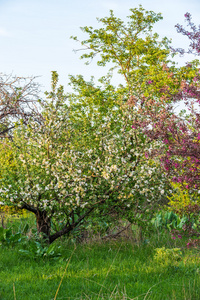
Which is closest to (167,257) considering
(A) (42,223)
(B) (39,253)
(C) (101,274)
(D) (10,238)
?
(C) (101,274)

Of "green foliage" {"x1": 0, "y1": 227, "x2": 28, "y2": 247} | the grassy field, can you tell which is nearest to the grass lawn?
the grassy field

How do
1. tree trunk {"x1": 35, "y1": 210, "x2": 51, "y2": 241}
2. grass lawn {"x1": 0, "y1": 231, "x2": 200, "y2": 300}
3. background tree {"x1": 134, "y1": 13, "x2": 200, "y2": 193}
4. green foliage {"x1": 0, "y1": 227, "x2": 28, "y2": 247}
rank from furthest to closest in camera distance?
tree trunk {"x1": 35, "y1": 210, "x2": 51, "y2": 241} < green foliage {"x1": 0, "y1": 227, "x2": 28, "y2": 247} < background tree {"x1": 134, "y1": 13, "x2": 200, "y2": 193} < grass lawn {"x1": 0, "y1": 231, "x2": 200, "y2": 300}

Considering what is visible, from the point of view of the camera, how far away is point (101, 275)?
478 centimetres

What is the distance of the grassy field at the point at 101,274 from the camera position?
4.13 meters

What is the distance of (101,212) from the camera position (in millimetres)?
6734

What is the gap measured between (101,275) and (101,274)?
0.03m

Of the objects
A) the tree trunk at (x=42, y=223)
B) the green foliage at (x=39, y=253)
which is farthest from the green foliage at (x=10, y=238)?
the green foliage at (x=39, y=253)

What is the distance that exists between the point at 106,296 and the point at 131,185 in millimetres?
2665

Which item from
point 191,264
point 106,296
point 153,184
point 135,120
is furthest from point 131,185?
point 106,296

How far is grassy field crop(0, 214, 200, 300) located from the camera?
13.5ft

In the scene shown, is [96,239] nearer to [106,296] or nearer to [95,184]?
[95,184]

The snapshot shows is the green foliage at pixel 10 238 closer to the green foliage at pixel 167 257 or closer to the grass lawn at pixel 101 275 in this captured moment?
the grass lawn at pixel 101 275

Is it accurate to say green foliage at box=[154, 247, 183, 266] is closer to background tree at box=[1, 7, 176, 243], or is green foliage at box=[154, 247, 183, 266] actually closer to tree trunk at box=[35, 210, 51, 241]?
background tree at box=[1, 7, 176, 243]

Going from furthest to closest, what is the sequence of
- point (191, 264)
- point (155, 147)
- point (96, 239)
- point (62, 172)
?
point (96, 239), point (155, 147), point (62, 172), point (191, 264)
